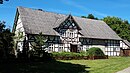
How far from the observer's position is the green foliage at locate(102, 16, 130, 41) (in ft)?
288

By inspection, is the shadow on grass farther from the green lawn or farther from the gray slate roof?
the gray slate roof

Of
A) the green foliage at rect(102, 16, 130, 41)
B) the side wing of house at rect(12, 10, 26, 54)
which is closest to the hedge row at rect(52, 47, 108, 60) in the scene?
the side wing of house at rect(12, 10, 26, 54)

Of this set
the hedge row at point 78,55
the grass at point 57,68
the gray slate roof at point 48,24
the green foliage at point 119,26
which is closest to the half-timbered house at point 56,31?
the gray slate roof at point 48,24

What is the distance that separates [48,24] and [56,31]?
2.12 meters

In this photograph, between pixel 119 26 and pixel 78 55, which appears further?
pixel 119 26

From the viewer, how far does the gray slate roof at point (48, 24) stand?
1750 inches

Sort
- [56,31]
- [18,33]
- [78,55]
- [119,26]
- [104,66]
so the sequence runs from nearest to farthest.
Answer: [104,66], [78,55], [18,33], [56,31], [119,26]

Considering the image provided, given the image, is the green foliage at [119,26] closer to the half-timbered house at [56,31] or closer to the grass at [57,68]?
the half-timbered house at [56,31]

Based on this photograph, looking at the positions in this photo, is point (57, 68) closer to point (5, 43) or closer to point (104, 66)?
point (104, 66)

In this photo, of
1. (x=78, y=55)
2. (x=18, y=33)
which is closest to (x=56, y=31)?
(x=18, y=33)

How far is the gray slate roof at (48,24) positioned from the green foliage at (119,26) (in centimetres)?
3020

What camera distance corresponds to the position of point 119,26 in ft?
290

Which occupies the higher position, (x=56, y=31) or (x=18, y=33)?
(x=56, y=31)

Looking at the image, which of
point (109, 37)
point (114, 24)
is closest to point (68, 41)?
point (109, 37)
